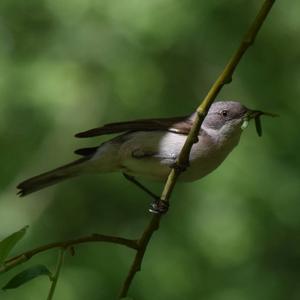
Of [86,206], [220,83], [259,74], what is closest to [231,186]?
[259,74]

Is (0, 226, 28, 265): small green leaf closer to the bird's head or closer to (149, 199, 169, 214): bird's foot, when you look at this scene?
(149, 199, 169, 214): bird's foot

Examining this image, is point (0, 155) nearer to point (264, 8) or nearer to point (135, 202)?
point (135, 202)

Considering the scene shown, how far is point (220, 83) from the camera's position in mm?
2000

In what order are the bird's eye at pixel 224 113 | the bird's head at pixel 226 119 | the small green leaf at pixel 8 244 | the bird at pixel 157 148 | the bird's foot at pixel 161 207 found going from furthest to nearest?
the bird's eye at pixel 224 113 < the bird's head at pixel 226 119 < the bird at pixel 157 148 < the bird's foot at pixel 161 207 < the small green leaf at pixel 8 244

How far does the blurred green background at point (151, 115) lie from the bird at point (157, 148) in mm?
1929

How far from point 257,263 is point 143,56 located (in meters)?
2.24

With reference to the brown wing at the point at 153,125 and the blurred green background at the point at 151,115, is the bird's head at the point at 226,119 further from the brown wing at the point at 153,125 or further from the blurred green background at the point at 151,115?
the blurred green background at the point at 151,115

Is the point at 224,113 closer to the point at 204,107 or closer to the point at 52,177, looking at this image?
the point at 52,177

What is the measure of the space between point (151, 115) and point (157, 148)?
11.5 ft

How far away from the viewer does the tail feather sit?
3.89 meters

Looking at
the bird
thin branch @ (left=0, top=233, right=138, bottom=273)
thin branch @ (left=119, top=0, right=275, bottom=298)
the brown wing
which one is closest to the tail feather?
the bird

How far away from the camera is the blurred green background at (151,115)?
6.14 metres

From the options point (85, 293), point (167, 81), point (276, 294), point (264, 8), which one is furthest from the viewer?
point (167, 81)

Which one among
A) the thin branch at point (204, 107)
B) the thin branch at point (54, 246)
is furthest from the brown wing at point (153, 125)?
the thin branch at point (54, 246)
